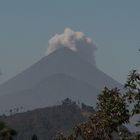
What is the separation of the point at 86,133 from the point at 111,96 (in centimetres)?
826

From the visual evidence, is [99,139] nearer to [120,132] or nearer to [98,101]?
[98,101]

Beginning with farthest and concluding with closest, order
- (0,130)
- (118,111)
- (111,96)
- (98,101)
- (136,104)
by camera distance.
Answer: (0,130), (98,101), (111,96), (118,111), (136,104)

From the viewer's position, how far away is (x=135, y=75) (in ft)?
112

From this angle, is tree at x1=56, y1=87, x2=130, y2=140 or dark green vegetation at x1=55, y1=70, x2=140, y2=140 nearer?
dark green vegetation at x1=55, y1=70, x2=140, y2=140

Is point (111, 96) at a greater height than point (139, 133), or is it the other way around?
point (111, 96)

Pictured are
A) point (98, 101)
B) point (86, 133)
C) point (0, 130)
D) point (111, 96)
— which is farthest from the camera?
point (0, 130)

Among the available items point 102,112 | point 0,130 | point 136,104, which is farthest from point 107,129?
point 0,130

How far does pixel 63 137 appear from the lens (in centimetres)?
4250

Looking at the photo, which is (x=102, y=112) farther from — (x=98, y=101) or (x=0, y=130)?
(x=0, y=130)

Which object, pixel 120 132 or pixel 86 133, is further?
pixel 86 133

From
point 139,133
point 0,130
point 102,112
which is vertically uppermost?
point 0,130

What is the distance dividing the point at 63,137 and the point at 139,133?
9.56 meters

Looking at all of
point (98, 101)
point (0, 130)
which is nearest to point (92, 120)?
point (98, 101)

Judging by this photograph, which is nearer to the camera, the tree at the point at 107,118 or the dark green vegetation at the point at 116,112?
the dark green vegetation at the point at 116,112
